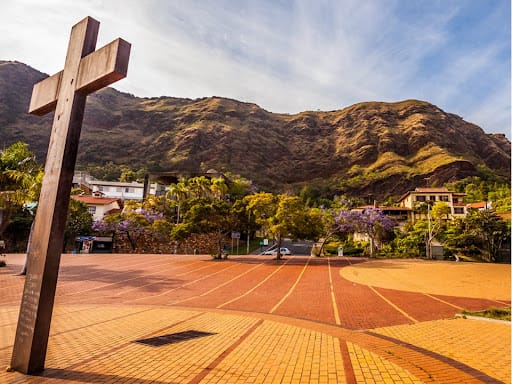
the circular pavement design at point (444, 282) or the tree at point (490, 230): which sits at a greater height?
the tree at point (490, 230)

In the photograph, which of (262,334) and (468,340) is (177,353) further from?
(468,340)

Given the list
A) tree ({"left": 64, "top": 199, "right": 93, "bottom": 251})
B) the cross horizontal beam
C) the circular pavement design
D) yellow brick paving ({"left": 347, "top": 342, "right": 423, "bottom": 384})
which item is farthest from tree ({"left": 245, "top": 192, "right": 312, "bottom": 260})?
the cross horizontal beam

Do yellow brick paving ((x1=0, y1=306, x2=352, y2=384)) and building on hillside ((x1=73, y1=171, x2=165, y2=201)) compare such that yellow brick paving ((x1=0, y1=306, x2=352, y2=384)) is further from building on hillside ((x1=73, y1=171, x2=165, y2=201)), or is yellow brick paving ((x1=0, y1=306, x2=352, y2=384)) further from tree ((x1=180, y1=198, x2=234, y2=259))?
building on hillside ((x1=73, y1=171, x2=165, y2=201))

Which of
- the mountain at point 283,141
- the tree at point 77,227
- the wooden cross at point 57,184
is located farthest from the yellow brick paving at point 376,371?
the mountain at point 283,141

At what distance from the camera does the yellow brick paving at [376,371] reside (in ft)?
14.6

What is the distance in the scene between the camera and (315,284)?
57.3 feet

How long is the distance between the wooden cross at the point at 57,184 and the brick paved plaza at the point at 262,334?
0.54 meters

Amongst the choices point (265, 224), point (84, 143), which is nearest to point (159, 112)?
point (84, 143)

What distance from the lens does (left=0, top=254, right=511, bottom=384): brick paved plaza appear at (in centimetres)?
462

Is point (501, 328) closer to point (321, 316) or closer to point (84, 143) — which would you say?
point (321, 316)

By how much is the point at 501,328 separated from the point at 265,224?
945 inches

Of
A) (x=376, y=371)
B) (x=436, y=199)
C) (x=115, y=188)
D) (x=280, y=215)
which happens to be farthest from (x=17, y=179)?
(x=436, y=199)

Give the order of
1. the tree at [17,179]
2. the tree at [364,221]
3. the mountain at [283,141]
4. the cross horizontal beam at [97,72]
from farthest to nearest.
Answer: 1. the mountain at [283,141]
2. the tree at [364,221]
3. the tree at [17,179]
4. the cross horizontal beam at [97,72]

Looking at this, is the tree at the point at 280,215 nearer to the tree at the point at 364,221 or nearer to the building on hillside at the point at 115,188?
the tree at the point at 364,221
